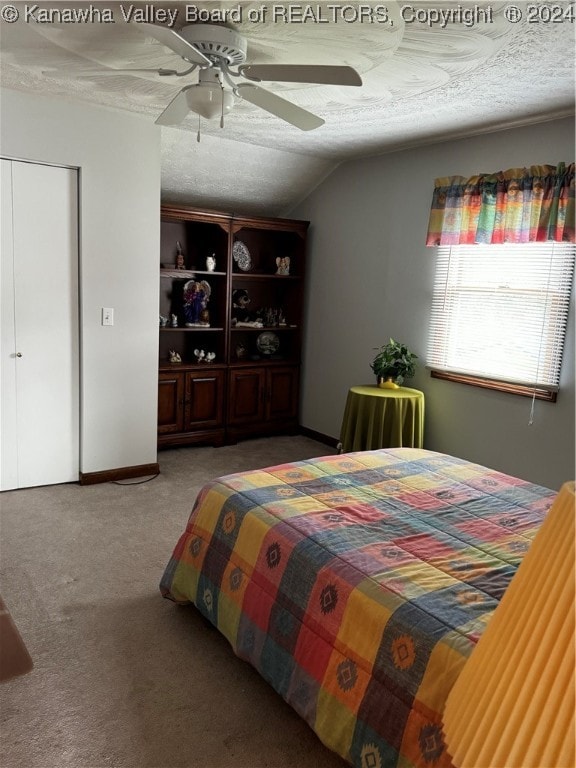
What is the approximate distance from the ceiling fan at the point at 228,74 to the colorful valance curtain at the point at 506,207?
1634 mm

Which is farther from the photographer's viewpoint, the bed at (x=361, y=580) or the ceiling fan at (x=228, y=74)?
the ceiling fan at (x=228, y=74)

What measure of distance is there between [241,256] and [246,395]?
1251 millimetres

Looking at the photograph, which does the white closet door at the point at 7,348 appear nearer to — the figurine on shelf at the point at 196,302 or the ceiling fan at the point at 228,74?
the ceiling fan at the point at 228,74

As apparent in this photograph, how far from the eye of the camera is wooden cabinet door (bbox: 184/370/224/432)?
4.80 m

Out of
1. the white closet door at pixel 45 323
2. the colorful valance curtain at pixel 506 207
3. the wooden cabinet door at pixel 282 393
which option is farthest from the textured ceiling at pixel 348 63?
the wooden cabinet door at pixel 282 393

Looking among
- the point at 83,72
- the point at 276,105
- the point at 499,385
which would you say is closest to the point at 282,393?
the point at 499,385

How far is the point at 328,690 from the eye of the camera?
1.67 m

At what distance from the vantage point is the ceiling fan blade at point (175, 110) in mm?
2479

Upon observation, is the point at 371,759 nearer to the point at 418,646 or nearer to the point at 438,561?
the point at 418,646

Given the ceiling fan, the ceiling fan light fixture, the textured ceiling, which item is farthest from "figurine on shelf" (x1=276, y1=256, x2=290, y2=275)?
the ceiling fan light fixture

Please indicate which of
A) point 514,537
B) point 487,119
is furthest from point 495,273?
point 514,537

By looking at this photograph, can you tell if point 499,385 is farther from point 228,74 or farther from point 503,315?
point 228,74

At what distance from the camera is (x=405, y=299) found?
4.46 meters

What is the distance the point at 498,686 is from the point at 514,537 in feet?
4.49
